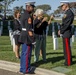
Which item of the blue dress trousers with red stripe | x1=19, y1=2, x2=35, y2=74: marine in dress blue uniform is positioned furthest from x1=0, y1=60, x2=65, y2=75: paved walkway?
the blue dress trousers with red stripe

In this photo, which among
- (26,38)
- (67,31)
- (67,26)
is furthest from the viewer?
(67,31)

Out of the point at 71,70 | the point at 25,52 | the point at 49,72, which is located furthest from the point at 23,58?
the point at 71,70

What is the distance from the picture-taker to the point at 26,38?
332 inches

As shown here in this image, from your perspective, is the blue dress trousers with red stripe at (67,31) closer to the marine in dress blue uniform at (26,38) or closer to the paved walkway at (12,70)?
the paved walkway at (12,70)

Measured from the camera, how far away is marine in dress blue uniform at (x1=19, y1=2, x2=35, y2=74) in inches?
325

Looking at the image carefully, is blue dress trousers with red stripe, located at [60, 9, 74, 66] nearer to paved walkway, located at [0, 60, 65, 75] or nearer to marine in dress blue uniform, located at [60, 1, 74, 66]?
marine in dress blue uniform, located at [60, 1, 74, 66]

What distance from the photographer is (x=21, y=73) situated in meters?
8.61

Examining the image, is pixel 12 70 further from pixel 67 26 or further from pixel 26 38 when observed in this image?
pixel 67 26

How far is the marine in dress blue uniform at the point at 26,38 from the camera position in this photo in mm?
8258

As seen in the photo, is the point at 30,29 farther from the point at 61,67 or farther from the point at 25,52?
the point at 61,67

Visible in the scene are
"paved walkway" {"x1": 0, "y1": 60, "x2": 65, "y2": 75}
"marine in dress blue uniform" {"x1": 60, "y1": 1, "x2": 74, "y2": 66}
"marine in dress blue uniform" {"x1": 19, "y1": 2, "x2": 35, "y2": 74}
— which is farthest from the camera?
"marine in dress blue uniform" {"x1": 60, "y1": 1, "x2": 74, "y2": 66}

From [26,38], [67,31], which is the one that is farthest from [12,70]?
[67,31]

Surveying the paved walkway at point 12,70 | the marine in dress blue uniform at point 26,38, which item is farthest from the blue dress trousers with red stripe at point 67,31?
the marine in dress blue uniform at point 26,38

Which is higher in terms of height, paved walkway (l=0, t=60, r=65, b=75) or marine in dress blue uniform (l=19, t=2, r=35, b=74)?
marine in dress blue uniform (l=19, t=2, r=35, b=74)
